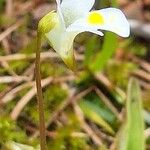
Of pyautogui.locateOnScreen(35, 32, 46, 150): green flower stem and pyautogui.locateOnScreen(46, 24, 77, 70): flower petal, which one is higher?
pyautogui.locateOnScreen(46, 24, 77, 70): flower petal

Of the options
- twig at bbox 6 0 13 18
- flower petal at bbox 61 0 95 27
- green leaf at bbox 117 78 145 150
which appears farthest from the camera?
twig at bbox 6 0 13 18

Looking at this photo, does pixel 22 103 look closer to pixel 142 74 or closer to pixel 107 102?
pixel 107 102

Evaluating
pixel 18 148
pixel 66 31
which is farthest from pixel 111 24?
pixel 18 148

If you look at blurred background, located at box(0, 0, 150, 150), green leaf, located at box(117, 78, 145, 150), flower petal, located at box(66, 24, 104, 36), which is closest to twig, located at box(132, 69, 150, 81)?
blurred background, located at box(0, 0, 150, 150)

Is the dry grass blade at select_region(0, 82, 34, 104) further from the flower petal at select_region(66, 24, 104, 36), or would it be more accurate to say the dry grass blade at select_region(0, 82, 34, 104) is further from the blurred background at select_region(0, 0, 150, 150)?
the flower petal at select_region(66, 24, 104, 36)

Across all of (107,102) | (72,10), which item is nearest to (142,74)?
(107,102)

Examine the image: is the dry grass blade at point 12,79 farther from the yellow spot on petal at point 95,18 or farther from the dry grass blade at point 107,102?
the yellow spot on petal at point 95,18

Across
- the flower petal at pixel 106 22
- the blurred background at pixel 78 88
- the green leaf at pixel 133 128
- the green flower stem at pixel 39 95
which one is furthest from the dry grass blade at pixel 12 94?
the flower petal at pixel 106 22
